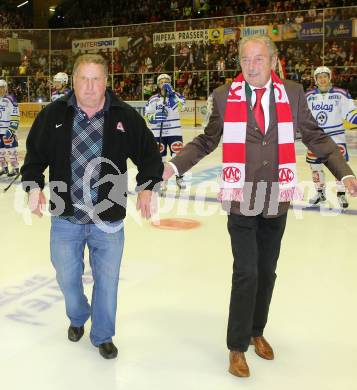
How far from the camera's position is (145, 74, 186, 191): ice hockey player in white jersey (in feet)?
23.6

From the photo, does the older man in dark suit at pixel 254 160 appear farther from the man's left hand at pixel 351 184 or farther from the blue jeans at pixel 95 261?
the blue jeans at pixel 95 261

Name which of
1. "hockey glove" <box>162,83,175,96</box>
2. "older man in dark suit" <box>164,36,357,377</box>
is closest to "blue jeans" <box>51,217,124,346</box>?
"older man in dark suit" <box>164,36,357,377</box>

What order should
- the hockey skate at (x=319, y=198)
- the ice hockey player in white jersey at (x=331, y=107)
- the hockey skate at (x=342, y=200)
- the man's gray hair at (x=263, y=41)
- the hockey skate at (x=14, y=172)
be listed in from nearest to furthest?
1. the man's gray hair at (x=263, y=41)
2. the ice hockey player in white jersey at (x=331, y=107)
3. the hockey skate at (x=342, y=200)
4. the hockey skate at (x=319, y=198)
5. the hockey skate at (x=14, y=172)

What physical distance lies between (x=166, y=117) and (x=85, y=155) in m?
4.83

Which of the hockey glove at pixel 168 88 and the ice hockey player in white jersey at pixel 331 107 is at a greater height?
the hockey glove at pixel 168 88

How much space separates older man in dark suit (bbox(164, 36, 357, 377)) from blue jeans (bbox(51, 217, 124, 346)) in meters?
0.41

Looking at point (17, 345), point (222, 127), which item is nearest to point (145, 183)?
point (222, 127)

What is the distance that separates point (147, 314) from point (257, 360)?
0.77 metres

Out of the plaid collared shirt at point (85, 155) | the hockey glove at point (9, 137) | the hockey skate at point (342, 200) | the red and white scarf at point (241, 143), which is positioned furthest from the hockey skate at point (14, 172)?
the red and white scarf at point (241, 143)

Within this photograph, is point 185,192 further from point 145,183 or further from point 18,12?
point 18,12

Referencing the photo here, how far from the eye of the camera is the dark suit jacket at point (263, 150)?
7.73 feet

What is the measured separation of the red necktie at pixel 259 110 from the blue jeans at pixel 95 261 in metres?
0.75

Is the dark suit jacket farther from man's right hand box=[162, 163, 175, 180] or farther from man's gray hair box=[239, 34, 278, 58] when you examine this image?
man's gray hair box=[239, 34, 278, 58]

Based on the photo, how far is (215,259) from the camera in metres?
4.24
